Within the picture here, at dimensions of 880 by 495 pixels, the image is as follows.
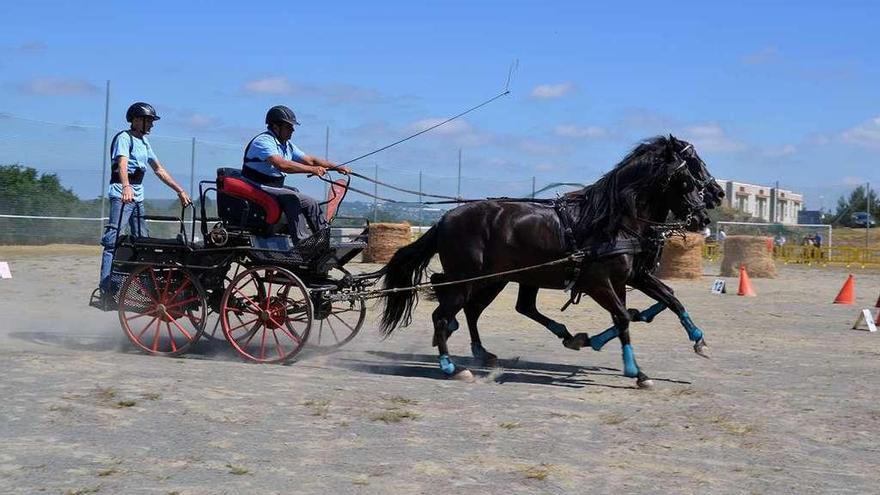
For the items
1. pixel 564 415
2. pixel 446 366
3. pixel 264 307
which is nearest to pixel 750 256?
pixel 446 366

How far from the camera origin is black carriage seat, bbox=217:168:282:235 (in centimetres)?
890

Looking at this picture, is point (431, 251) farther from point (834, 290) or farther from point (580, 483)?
point (834, 290)

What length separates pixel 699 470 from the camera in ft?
18.0

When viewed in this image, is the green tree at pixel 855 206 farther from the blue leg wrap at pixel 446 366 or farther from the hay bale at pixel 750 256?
the blue leg wrap at pixel 446 366

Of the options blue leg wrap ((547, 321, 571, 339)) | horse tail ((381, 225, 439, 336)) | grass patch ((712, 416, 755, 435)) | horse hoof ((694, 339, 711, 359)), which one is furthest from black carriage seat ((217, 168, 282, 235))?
grass patch ((712, 416, 755, 435))

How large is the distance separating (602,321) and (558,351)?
127 inches

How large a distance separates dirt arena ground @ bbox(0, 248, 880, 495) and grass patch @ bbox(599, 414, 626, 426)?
2 cm

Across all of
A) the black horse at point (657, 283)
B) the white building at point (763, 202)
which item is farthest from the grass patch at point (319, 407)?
the white building at point (763, 202)

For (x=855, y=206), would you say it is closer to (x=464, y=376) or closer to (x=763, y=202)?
(x=763, y=202)

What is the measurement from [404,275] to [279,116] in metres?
1.89

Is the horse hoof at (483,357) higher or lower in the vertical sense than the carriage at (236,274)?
lower

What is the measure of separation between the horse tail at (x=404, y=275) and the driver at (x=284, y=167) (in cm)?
81

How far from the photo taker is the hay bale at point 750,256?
2402 centimetres

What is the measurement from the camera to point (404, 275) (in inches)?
369
